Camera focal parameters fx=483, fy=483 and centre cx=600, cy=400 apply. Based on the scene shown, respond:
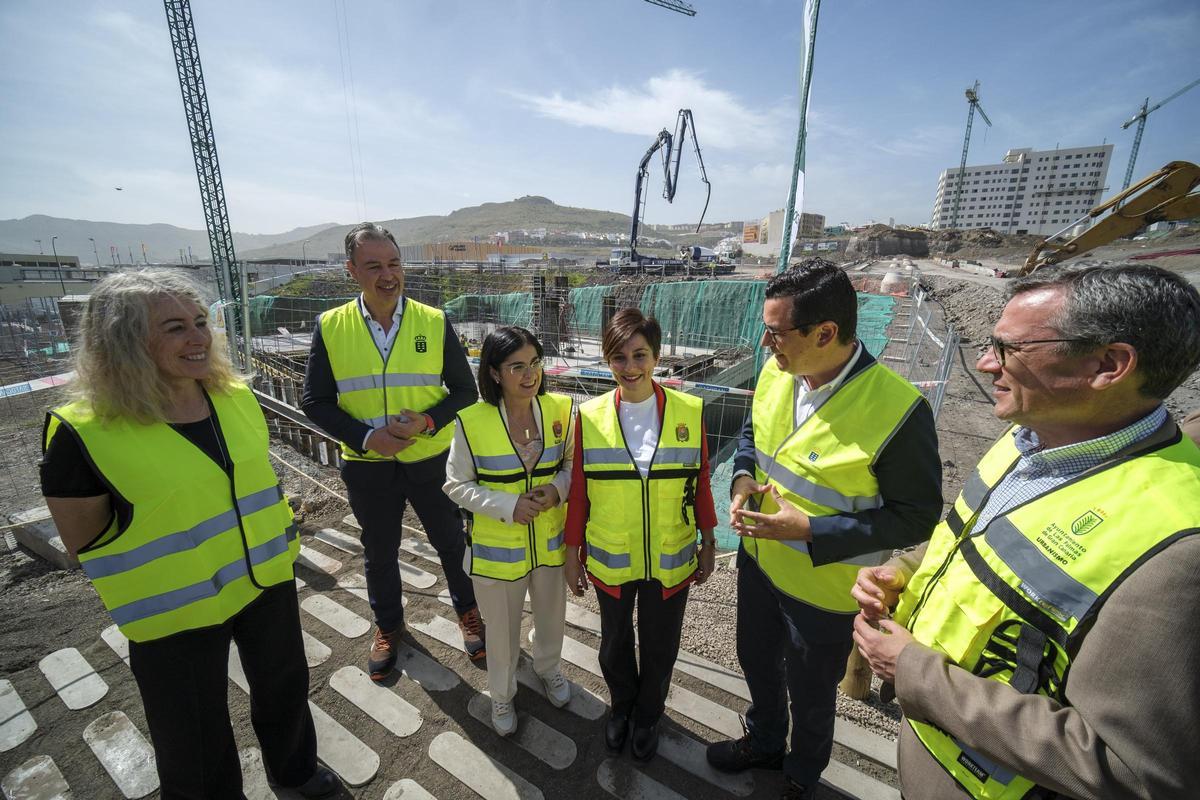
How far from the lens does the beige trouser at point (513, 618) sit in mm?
2287

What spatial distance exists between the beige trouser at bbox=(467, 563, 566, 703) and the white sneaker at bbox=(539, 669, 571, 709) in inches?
3.4

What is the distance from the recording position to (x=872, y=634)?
1.36 m

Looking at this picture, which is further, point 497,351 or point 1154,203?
point 1154,203

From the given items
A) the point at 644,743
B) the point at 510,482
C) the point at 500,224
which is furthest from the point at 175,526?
the point at 500,224

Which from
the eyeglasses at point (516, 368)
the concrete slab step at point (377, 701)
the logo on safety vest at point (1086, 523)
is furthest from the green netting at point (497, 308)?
the logo on safety vest at point (1086, 523)

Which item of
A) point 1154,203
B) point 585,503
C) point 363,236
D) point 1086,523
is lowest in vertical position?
point 585,503

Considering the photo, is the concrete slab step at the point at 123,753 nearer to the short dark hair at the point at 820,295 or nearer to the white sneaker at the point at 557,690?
the white sneaker at the point at 557,690

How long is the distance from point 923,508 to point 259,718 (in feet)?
8.86

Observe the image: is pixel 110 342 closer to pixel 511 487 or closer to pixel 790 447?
pixel 511 487

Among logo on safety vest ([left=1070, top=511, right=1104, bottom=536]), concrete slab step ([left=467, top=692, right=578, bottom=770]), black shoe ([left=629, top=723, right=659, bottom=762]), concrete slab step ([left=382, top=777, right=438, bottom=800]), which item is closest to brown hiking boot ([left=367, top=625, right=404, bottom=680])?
concrete slab step ([left=467, top=692, right=578, bottom=770])

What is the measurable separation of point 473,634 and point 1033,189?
13352 centimetres

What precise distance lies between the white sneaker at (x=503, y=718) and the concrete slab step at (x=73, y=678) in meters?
2.09

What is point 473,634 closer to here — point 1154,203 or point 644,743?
point 644,743

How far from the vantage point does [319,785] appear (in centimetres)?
209
